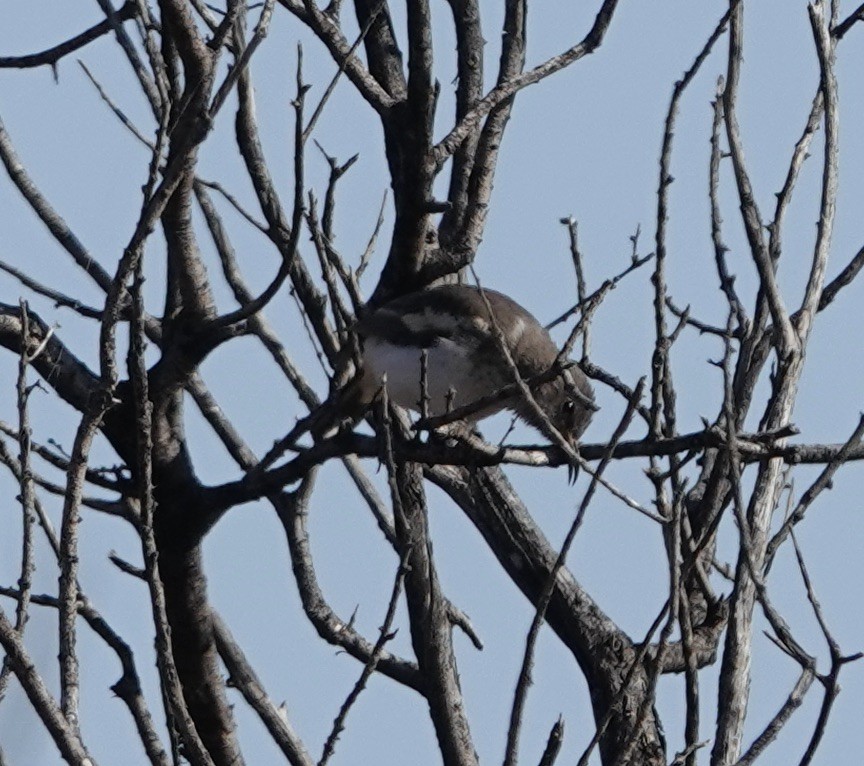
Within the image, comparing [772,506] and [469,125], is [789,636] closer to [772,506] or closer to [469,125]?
[772,506]

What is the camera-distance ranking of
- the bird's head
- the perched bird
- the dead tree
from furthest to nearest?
the bird's head → the perched bird → the dead tree

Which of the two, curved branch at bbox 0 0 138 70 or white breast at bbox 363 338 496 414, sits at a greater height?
curved branch at bbox 0 0 138 70

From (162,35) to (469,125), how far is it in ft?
3.38

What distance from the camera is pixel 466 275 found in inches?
227

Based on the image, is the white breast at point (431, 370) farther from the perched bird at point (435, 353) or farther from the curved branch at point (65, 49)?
the curved branch at point (65, 49)

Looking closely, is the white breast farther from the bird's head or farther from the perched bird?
the bird's head

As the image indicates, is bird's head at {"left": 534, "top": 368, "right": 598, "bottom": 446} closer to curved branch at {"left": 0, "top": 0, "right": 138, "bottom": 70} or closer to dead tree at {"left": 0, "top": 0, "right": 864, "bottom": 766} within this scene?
dead tree at {"left": 0, "top": 0, "right": 864, "bottom": 766}

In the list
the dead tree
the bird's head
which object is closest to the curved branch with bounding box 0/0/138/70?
the dead tree

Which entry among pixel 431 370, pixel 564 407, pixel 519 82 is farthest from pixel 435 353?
pixel 519 82

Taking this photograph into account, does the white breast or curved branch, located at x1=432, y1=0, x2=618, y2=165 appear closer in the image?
curved branch, located at x1=432, y1=0, x2=618, y2=165

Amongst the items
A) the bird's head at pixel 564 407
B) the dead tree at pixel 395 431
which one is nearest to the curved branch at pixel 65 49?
the dead tree at pixel 395 431

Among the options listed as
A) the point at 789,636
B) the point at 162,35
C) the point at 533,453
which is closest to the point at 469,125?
the point at 162,35

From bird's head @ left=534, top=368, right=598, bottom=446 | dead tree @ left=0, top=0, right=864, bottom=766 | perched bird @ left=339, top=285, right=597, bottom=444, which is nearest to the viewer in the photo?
dead tree @ left=0, top=0, right=864, bottom=766

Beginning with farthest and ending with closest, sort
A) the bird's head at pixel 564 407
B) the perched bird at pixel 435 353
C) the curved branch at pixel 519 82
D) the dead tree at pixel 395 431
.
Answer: the bird's head at pixel 564 407 → the perched bird at pixel 435 353 → the curved branch at pixel 519 82 → the dead tree at pixel 395 431
